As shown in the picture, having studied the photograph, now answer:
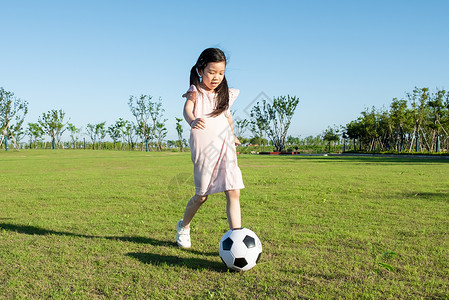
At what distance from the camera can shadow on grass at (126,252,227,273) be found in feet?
10.7

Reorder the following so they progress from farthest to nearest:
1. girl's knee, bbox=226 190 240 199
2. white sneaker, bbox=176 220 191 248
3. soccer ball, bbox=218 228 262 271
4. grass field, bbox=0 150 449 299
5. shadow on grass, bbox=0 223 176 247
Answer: shadow on grass, bbox=0 223 176 247 → white sneaker, bbox=176 220 191 248 → girl's knee, bbox=226 190 240 199 → soccer ball, bbox=218 228 262 271 → grass field, bbox=0 150 449 299

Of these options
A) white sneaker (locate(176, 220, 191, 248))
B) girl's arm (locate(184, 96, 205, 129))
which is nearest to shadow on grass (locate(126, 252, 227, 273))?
white sneaker (locate(176, 220, 191, 248))

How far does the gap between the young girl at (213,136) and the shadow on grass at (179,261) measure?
1.42 feet

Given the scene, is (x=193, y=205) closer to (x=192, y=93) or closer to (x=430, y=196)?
(x=192, y=93)

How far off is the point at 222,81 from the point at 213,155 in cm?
82

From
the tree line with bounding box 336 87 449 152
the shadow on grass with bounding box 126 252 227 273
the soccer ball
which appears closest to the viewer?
the soccer ball

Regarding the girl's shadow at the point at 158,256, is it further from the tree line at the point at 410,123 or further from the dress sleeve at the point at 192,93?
the tree line at the point at 410,123

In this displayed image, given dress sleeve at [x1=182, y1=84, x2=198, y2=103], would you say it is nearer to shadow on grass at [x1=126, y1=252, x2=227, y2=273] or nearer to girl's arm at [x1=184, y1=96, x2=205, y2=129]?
girl's arm at [x1=184, y1=96, x2=205, y2=129]

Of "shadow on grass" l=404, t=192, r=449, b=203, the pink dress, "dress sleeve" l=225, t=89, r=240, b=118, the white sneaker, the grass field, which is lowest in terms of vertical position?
"shadow on grass" l=404, t=192, r=449, b=203

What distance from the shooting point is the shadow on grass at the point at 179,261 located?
10.7 ft

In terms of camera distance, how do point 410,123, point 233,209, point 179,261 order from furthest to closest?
point 410,123, point 233,209, point 179,261

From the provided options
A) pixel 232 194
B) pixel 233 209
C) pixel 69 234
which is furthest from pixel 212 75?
pixel 69 234

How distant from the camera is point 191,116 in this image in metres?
3.48

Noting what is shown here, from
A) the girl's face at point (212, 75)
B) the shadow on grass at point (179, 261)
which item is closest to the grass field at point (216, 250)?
the shadow on grass at point (179, 261)
